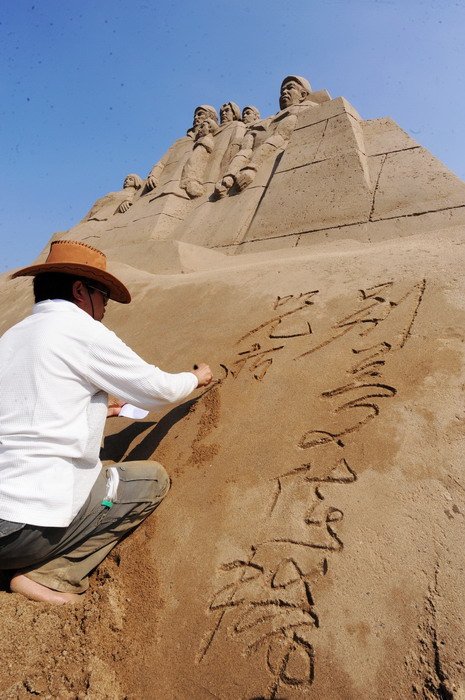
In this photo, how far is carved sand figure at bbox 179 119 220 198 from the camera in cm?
1030

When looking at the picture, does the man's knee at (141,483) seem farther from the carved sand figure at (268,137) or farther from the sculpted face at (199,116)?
the sculpted face at (199,116)

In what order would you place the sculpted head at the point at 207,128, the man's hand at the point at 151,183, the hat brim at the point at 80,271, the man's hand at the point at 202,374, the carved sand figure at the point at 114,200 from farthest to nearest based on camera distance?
the carved sand figure at the point at 114,200 → the sculpted head at the point at 207,128 → the man's hand at the point at 151,183 → the man's hand at the point at 202,374 → the hat brim at the point at 80,271

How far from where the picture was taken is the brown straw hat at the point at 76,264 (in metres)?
1.68

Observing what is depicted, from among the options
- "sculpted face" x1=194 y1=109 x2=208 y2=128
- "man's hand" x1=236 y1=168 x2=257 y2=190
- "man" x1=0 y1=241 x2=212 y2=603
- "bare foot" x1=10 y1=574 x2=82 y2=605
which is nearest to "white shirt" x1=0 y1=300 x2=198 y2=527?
"man" x1=0 y1=241 x2=212 y2=603

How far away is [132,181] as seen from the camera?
1401 cm

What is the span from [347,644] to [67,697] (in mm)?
873

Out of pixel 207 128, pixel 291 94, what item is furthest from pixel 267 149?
pixel 207 128

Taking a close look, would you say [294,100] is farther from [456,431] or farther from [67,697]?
[67,697]

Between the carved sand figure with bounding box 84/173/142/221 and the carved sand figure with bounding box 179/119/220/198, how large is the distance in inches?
120

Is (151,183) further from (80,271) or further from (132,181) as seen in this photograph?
(80,271)

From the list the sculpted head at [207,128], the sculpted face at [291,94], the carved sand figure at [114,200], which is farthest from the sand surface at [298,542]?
the carved sand figure at [114,200]

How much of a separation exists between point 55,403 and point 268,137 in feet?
30.3

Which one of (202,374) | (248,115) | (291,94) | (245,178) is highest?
(248,115)

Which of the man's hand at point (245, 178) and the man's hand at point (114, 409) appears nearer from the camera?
the man's hand at point (114, 409)
